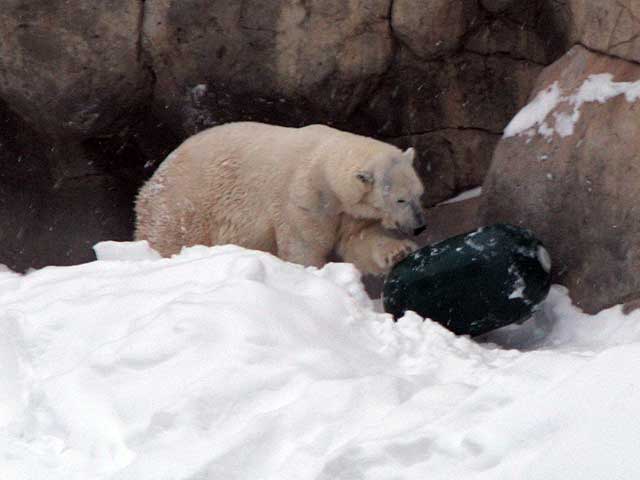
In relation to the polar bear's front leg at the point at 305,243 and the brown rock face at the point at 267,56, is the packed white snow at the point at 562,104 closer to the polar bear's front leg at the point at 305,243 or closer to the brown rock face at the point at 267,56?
the polar bear's front leg at the point at 305,243

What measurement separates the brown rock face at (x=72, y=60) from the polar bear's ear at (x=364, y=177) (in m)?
2.02

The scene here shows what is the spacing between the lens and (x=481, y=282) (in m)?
5.39

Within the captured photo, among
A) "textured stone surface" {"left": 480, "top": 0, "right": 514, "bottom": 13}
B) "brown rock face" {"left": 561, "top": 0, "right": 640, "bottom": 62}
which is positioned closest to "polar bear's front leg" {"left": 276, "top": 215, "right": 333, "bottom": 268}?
"brown rock face" {"left": 561, "top": 0, "right": 640, "bottom": 62}

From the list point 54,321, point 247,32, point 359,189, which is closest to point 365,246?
point 359,189

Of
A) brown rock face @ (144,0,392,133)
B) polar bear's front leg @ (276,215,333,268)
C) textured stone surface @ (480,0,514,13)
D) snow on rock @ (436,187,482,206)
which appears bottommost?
snow on rock @ (436,187,482,206)

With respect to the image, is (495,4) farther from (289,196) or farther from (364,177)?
(289,196)

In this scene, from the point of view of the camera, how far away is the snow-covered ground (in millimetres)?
2791

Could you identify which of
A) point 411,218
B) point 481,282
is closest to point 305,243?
point 411,218

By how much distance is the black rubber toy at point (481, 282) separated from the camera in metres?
5.36

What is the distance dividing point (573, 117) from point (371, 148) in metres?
1.23

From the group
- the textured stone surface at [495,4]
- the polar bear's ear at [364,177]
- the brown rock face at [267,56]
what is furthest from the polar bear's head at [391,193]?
the textured stone surface at [495,4]

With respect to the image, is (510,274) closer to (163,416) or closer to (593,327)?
(593,327)

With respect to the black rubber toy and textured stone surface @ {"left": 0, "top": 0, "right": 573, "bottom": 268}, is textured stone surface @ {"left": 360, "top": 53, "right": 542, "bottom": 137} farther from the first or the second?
the black rubber toy

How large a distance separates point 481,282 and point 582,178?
79 centimetres
